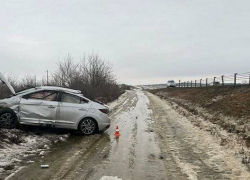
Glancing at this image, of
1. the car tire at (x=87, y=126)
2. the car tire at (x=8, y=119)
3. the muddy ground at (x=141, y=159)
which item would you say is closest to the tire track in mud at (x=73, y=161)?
the muddy ground at (x=141, y=159)

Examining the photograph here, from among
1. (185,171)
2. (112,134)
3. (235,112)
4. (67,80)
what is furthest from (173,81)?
(185,171)

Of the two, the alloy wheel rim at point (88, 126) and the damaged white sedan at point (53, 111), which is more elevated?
the damaged white sedan at point (53, 111)

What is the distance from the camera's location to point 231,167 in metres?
6.59

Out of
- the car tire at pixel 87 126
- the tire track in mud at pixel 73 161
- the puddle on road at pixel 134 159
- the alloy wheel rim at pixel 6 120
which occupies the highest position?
the alloy wheel rim at pixel 6 120

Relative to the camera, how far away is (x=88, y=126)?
10.5 meters

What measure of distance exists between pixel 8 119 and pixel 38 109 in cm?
103

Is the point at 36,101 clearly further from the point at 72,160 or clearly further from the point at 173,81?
the point at 173,81

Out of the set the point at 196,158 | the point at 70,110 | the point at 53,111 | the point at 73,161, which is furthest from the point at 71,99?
the point at 196,158

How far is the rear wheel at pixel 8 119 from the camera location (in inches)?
378

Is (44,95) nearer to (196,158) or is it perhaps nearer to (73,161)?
(73,161)

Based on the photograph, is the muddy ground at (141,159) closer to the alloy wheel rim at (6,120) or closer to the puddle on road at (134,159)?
the puddle on road at (134,159)

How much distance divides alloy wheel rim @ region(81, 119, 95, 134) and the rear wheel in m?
2.35

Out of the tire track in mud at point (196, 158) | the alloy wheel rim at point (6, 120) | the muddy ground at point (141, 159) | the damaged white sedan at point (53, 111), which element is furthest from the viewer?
the damaged white sedan at point (53, 111)

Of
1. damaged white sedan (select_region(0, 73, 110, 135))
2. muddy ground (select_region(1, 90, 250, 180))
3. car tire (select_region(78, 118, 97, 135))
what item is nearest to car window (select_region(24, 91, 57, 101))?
damaged white sedan (select_region(0, 73, 110, 135))
